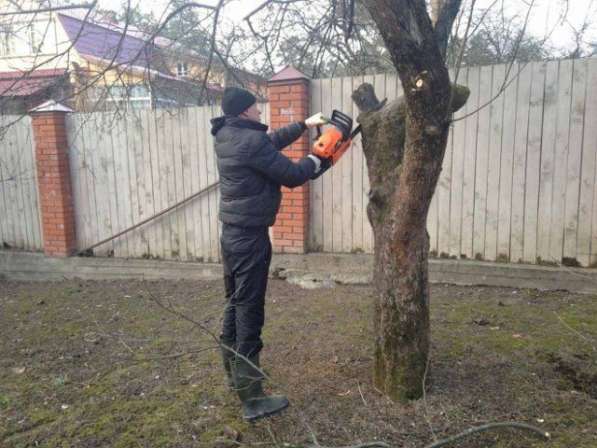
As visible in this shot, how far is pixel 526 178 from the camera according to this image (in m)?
4.70

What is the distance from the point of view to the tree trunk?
2.52 metres

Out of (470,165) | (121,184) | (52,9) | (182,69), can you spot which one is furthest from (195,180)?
(182,69)

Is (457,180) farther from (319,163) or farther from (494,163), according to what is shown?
(319,163)

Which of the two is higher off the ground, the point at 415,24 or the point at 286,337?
the point at 415,24

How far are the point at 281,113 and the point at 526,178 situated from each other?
8.27ft

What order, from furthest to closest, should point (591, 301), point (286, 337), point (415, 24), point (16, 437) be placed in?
point (591, 301), point (286, 337), point (16, 437), point (415, 24)

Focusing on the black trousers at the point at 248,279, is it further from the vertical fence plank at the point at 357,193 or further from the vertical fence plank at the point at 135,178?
the vertical fence plank at the point at 135,178

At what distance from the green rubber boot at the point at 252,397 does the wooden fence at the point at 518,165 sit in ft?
9.30

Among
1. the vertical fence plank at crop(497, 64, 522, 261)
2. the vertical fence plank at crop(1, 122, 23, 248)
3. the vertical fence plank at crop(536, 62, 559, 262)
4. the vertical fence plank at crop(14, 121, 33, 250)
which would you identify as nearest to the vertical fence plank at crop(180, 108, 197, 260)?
the vertical fence plank at crop(14, 121, 33, 250)

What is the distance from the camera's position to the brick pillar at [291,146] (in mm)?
5258

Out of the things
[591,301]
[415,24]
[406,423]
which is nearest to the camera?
[415,24]

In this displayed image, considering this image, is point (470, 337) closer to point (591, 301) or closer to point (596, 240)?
point (591, 301)

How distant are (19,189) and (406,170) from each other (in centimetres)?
608

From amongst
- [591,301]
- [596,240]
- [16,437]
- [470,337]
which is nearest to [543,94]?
[596,240]
